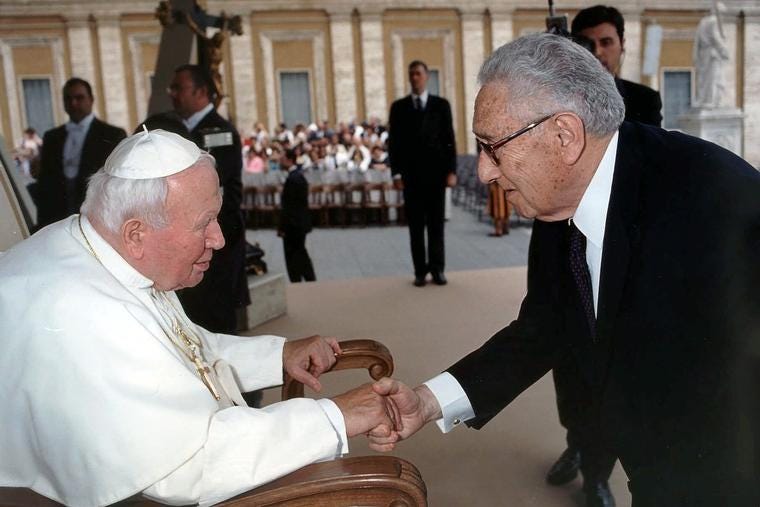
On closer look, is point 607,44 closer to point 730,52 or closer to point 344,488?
point 344,488

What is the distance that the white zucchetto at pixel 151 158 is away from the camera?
165 cm

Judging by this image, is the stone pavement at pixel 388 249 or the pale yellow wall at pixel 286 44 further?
the pale yellow wall at pixel 286 44

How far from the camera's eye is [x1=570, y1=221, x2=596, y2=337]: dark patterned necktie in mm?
1790

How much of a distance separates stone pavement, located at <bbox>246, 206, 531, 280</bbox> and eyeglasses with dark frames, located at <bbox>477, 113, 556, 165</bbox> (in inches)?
261

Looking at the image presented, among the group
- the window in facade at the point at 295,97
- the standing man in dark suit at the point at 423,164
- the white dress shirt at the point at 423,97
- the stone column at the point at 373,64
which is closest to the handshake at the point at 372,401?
the standing man in dark suit at the point at 423,164

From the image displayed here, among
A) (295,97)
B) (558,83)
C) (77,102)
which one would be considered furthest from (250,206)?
(558,83)

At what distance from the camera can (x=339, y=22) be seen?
76.9 feet

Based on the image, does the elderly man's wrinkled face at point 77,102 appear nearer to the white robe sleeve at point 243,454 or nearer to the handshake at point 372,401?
the handshake at point 372,401

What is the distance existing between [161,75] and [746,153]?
20282 mm


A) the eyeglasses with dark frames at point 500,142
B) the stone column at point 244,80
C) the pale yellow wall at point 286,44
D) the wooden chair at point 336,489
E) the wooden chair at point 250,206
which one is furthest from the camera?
the pale yellow wall at point 286,44

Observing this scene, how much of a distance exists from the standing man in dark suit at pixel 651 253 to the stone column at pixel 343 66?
72.6 feet

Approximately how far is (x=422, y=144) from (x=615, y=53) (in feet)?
10.9

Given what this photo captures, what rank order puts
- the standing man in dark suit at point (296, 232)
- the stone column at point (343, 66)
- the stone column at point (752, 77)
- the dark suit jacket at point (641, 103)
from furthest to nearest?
the stone column at point (752, 77), the stone column at point (343, 66), the standing man in dark suit at point (296, 232), the dark suit jacket at point (641, 103)

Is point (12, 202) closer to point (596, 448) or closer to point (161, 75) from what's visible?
point (596, 448)
